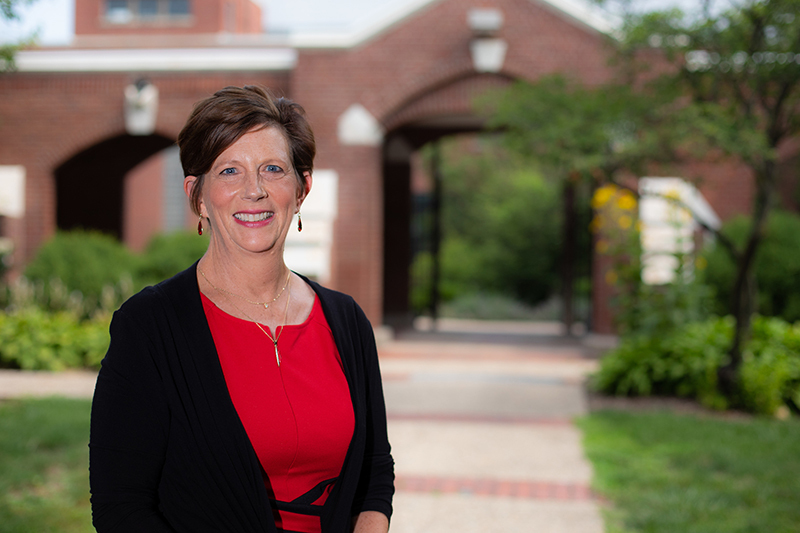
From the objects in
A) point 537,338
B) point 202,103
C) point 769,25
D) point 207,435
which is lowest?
point 537,338

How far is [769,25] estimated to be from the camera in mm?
6691

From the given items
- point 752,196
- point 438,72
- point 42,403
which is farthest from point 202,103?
point 752,196

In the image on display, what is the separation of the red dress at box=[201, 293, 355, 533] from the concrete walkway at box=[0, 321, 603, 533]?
2.64m

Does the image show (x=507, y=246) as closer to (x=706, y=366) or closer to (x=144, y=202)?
(x=144, y=202)

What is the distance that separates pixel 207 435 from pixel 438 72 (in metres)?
10.1

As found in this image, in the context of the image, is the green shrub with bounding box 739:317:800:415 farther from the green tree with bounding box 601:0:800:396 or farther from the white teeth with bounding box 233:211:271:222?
the white teeth with bounding box 233:211:271:222

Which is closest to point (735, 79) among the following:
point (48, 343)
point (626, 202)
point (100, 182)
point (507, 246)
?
point (626, 202)

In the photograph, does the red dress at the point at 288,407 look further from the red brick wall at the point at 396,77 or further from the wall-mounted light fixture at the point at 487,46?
the wall-mounted light fixture at the point at 487,46

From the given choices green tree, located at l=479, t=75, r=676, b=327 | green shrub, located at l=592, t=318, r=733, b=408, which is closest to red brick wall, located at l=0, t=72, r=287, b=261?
green tree, located at l=479, t=75, r=676, b=327

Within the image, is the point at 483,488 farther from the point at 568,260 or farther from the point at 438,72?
the point at 568,260

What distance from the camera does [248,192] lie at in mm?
1937

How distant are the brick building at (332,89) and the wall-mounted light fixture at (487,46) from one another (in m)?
0.02

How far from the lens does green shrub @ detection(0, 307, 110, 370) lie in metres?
9.33

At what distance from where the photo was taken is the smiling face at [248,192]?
76.2 inches
